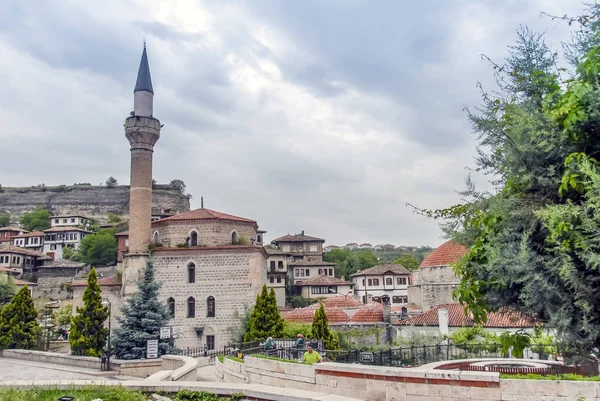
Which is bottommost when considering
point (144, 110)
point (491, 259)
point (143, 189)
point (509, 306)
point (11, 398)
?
point (11, 398)

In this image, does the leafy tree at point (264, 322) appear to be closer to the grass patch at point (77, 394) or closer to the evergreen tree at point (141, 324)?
the evergreen tree at point (141, 324)

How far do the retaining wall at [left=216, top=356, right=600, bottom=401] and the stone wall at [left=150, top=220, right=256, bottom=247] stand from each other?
68.0 ft

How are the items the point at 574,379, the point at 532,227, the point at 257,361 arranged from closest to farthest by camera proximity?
1. the point at 532,227
2. the point at 574,379
3. the point at 257,361

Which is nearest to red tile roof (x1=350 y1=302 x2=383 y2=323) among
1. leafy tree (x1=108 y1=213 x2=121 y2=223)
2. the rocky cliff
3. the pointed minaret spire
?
the pointed minaret spire

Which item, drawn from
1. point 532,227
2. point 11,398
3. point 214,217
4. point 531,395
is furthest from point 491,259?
point 214,217

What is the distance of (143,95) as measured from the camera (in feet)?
106

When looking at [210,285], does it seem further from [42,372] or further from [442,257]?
[442,257]

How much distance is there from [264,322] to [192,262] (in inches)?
337

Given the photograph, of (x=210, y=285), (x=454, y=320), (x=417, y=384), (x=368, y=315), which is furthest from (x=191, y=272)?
(x=417, y=384)

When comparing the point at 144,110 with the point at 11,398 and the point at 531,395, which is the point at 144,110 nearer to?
the point at 11,398

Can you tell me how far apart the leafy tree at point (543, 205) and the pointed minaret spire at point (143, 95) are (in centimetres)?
2940

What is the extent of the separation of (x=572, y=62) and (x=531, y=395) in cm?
418

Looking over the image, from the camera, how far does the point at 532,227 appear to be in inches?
203

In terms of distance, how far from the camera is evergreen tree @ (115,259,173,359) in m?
22.7
